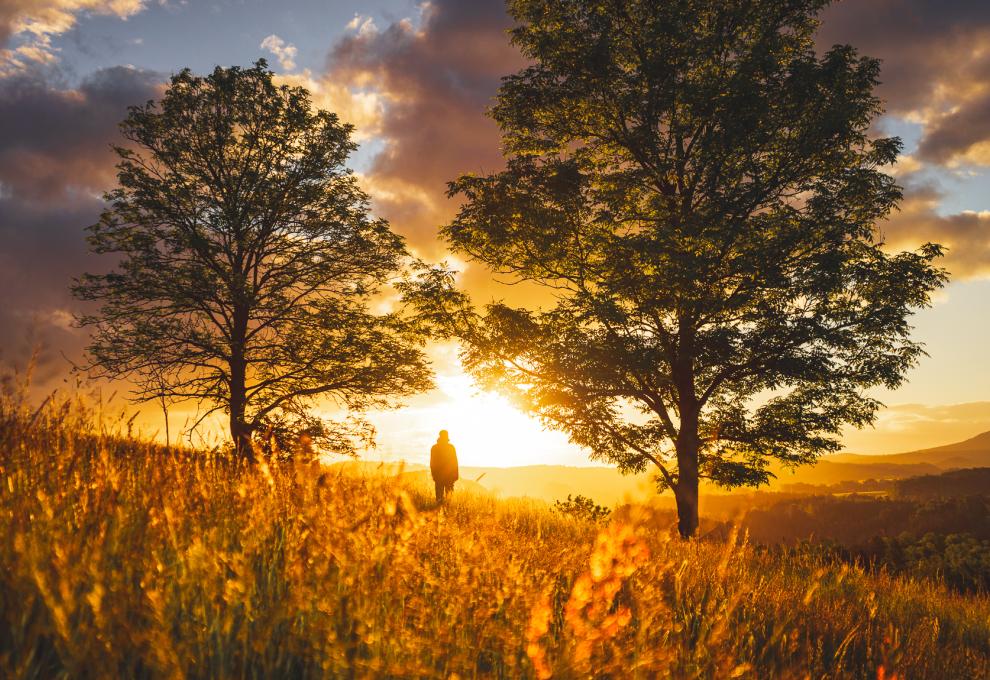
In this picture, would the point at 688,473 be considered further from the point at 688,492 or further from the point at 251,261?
the point at 251,261

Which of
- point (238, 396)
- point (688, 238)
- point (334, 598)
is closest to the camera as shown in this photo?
point (334, 598)

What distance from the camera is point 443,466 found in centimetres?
1382

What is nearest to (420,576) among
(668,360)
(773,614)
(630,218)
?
(773,614)

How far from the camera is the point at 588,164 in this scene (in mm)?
14547

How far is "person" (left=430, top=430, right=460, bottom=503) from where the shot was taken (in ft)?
45.4

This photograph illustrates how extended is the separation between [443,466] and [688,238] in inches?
308

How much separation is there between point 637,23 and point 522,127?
370 cm

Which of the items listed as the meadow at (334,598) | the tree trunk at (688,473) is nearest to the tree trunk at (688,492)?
the tree trunk at (688,473)

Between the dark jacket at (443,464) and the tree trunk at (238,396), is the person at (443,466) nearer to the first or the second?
the dark jacket at (443,464)

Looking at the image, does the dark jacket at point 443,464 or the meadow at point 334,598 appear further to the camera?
the dark jacket at point 443,464

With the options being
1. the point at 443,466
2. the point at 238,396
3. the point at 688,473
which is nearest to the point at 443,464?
the point at 443,466

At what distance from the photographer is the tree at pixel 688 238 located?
1206 centimetres

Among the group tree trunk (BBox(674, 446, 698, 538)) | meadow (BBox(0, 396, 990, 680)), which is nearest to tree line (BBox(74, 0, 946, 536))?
tree trunk (BBox(674, 446, 698, 538))

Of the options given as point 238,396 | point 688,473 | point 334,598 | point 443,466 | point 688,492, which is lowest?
point 688,492
